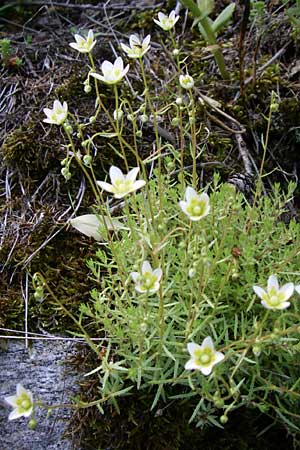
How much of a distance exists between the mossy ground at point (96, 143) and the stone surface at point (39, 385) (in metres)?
0.06

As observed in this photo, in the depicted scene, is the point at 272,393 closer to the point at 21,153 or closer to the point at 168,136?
the point at 168,136

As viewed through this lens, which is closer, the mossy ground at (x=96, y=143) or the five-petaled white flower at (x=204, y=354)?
the five-petaled white flower at (x=204, y=354)

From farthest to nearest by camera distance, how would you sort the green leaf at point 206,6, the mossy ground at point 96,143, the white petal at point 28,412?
the green leaf at point 206,6
the mossy ground at point 96,143
the white petal at point 28,412

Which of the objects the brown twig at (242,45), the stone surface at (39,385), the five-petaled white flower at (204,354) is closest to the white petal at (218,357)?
the five-petaled white flower at (204,354)

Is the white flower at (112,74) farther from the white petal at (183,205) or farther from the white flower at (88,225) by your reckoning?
the white flower at (88,225)

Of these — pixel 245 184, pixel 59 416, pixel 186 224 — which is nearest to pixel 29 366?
pixel 59 416

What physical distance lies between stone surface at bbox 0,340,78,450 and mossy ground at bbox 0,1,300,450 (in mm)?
60

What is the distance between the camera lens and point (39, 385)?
5.46 ft

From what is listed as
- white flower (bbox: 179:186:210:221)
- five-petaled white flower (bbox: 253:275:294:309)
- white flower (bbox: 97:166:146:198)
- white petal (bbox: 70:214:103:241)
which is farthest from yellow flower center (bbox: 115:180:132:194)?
white petal (bbox: 70:214:103:241)

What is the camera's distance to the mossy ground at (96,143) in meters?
1.59

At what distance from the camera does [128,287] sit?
169 cm

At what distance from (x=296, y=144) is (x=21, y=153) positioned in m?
0.99

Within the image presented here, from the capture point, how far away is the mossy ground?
1587 mm

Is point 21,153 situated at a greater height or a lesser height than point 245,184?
greater
